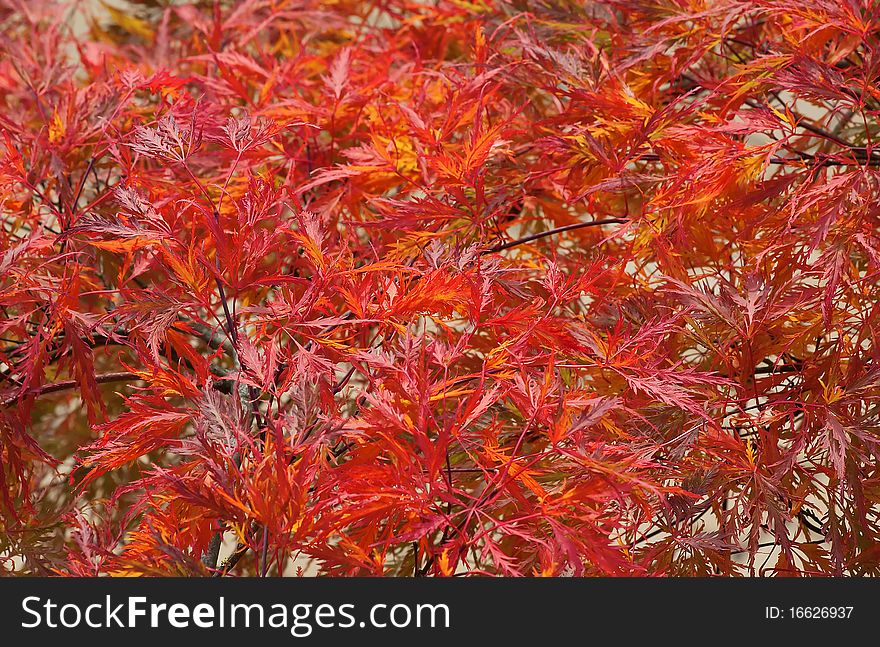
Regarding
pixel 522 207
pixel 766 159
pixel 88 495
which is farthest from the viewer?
pixel 88 495

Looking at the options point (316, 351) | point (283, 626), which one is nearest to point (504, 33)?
point (316, 351)

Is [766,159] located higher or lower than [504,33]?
lower

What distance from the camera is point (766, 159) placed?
902 millimetres

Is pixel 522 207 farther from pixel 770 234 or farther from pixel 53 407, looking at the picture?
pixel 53 407

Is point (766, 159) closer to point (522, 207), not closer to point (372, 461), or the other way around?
point (522, 207)

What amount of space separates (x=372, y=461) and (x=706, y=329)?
1.18ft

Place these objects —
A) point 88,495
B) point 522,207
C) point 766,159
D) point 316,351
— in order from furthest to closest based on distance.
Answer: point 88,495 → point 522,207 → point 766,159 → point 316,351

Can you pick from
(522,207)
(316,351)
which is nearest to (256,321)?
(316,351)

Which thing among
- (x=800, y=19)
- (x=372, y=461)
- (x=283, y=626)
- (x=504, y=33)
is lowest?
(x=283, y=626)

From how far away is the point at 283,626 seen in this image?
0.80 meters

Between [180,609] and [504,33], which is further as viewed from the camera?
[504,33]

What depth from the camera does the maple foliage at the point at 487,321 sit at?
742 mm

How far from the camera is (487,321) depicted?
834mm

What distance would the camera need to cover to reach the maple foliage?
0.74 m
